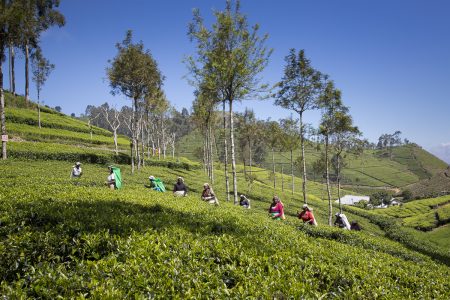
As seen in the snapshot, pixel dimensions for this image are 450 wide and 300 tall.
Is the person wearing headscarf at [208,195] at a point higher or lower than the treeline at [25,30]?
lower

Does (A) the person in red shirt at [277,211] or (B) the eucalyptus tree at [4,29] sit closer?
(A) the person in red shirt at [277,211]

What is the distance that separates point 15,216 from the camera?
7.20 meters

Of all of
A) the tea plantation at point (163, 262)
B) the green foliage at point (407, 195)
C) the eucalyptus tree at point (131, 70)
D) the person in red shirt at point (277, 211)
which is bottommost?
the green foliage at point (407, 195)

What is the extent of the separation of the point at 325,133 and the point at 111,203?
30600 millimetres

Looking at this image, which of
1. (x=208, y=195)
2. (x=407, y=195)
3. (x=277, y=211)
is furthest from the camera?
(x=407, y=195)

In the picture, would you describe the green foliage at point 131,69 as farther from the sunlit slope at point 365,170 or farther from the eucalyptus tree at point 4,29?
the sunlit slope at point 365,170

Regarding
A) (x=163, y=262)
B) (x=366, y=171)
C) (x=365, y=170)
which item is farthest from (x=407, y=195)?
(x=163, y=262)

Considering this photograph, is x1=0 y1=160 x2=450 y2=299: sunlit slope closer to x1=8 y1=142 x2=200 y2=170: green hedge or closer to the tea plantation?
the tea plantation

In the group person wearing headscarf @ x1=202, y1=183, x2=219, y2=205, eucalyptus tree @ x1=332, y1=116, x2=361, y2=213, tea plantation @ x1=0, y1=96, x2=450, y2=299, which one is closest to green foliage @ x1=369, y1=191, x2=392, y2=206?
eucalyptus tree @ x1=332, y1=116, x2=361, y2=213

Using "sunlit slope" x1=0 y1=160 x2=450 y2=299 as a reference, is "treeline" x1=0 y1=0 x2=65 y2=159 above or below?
above

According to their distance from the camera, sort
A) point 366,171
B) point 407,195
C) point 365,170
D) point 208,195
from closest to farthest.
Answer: point 208,195 → point 407,195 → point 366,171 → point 365,170

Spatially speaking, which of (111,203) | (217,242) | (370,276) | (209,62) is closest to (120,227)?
(217,242)

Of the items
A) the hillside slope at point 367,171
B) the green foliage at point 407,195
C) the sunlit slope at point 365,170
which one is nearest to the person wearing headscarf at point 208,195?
the green foliage at point 407,195

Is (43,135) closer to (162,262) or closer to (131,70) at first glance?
(131,70)
